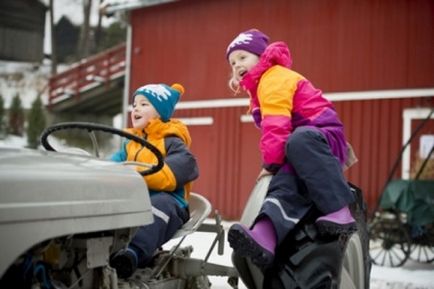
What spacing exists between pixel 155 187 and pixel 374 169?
26.3 ft

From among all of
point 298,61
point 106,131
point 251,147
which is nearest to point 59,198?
point 106,131

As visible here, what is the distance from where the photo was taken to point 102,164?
1.99 m

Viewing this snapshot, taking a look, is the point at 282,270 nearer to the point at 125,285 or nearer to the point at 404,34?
the point at 125,285

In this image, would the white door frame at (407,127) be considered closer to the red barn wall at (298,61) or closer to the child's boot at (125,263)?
the red barn wall at (298,61)

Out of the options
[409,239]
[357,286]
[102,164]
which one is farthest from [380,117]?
[102,164]

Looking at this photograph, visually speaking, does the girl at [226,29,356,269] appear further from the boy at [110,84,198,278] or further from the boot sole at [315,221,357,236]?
the boy at [110,84,198,278]

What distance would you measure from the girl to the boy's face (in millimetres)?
745

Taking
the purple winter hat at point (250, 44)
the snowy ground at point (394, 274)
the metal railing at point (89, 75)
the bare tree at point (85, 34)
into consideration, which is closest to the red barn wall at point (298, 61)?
the snowy ground at point (394, 274)

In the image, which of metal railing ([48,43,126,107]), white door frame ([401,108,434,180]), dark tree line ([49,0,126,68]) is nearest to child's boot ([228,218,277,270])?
white door frame ([401,108,434,180])

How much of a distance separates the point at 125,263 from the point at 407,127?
8.28 metres

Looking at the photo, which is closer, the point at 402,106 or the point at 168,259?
the point at 168,259

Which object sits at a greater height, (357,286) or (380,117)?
(380,117)

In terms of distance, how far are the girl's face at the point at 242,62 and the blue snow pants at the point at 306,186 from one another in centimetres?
54

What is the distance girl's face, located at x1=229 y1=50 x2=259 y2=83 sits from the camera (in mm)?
2859
